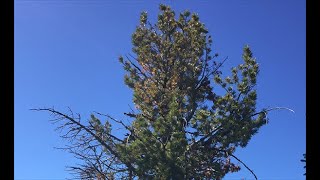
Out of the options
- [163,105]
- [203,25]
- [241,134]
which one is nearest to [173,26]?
[203,25]

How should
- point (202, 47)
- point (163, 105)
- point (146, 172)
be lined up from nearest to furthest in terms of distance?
point (146, 172) < point (163, 105) < point (202, 47)

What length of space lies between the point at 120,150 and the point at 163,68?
164 inches

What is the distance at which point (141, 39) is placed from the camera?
1805 cm
